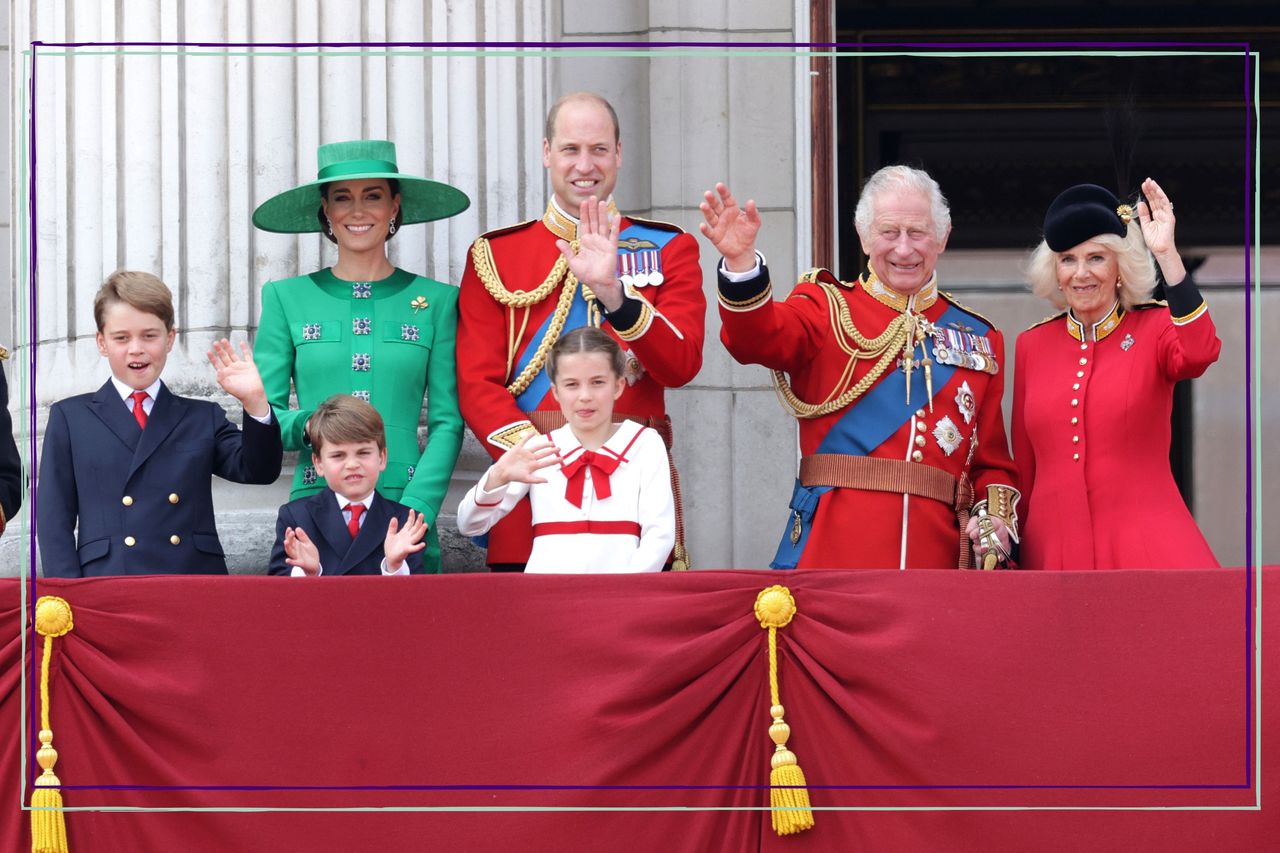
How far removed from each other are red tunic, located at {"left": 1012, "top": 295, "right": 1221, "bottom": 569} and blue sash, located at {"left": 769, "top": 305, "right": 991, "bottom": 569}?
0.27 m

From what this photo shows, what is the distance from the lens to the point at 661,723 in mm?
4562

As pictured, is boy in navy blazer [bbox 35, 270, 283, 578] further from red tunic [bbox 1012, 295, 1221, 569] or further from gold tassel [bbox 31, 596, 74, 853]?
red tunic [bbox 1012, 295, 1221, 569]

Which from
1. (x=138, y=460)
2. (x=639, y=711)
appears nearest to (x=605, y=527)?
(x=639, y=711)

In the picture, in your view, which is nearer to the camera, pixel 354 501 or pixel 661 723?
pixel 661 723

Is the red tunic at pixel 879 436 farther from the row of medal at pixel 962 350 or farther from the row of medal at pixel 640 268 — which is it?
the row of medal at pixel 640 268

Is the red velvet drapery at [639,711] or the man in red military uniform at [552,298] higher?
the man in red military uniform at [552,298]

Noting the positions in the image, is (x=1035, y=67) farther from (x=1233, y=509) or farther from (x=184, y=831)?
(x=184, y=831)

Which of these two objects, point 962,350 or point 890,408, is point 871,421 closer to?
point 890,408

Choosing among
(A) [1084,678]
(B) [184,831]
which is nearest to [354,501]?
(B) [184,831]

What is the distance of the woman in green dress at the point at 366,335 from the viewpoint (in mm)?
5371

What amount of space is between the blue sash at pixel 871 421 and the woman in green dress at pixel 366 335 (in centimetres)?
81

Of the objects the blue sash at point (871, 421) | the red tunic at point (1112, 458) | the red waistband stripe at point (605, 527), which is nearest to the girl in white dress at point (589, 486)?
the red waistband stripe at point (605, 527)

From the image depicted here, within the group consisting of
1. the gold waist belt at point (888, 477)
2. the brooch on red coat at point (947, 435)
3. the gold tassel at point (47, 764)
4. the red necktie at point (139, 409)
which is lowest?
the gold tassel at point (47, 764)

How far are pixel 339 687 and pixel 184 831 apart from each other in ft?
1.35
